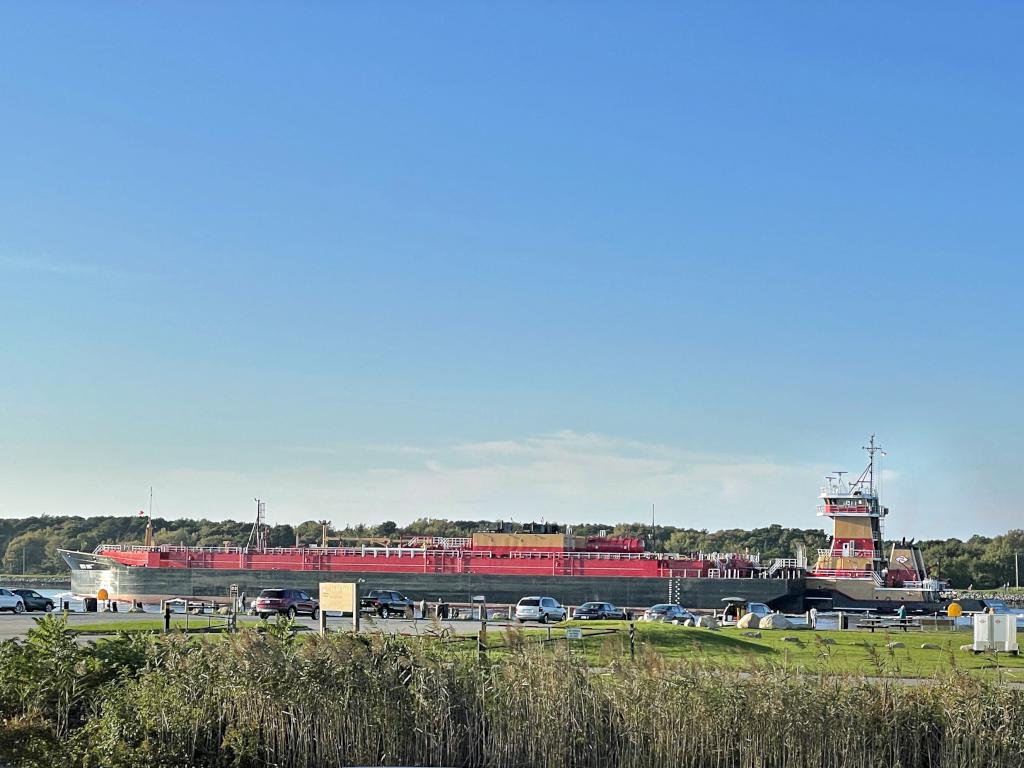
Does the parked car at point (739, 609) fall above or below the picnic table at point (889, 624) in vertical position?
below

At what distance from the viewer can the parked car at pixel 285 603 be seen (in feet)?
156

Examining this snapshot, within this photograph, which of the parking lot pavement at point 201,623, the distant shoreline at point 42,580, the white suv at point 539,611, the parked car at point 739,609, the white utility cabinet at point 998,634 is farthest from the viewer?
the distant shoreline at point 42,580

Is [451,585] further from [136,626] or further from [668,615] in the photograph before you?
[136,626]

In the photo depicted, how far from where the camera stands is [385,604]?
5222 cm

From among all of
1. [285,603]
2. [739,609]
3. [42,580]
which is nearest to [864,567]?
[739,609]

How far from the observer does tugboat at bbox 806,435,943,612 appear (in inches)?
2724

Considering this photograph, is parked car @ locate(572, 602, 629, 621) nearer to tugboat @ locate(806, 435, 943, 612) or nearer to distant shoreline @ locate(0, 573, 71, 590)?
tugboat @ locate(806, 435, 943, 612)

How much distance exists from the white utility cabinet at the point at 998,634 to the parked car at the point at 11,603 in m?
37.1

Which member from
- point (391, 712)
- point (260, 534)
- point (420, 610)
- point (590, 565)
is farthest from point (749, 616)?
point (260, 534)

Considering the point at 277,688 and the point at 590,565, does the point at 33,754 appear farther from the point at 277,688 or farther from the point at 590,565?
the point at 590,565

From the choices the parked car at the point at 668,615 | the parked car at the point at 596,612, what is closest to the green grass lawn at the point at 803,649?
the parked car at the point at 668,615

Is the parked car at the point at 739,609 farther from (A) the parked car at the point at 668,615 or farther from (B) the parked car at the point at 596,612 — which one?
(B) the parked car at the point at 596,612

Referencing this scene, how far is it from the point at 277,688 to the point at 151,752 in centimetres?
171

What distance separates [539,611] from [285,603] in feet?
37.4
